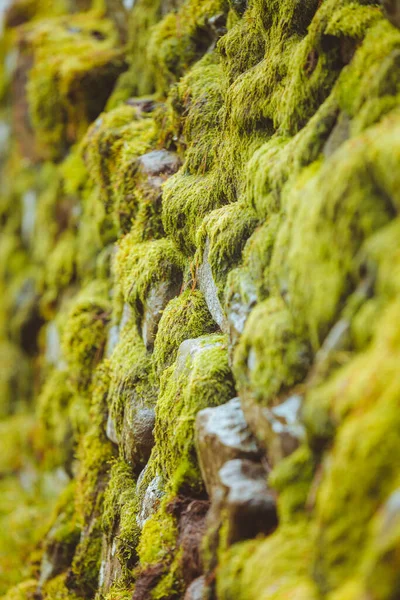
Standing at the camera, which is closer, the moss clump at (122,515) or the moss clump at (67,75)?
the moss clump at (122,515)

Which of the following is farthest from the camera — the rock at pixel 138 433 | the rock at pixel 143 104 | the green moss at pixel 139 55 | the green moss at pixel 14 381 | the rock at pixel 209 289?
the green moss at pixel 14 381

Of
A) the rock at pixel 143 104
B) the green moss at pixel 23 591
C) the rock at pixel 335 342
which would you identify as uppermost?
the rock at pixel 143 104

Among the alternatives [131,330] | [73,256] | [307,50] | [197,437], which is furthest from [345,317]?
[73,256]

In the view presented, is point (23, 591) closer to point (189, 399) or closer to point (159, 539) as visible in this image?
point (159, 539)

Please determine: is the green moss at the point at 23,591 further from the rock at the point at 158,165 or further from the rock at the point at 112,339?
the rock at the point at 158,165

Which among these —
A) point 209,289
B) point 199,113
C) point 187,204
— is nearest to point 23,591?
point 209,289

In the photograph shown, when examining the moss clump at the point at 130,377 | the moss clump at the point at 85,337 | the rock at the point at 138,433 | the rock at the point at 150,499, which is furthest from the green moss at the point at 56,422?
the rock at the point at 150,499

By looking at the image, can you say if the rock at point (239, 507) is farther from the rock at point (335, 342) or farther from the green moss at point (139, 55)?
the green moss at point (139, 55)

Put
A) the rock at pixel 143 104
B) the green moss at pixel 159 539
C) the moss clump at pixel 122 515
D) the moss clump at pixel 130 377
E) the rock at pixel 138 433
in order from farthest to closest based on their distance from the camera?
1. the rock at pixel 143 104
2. the moss clump at pixel 130 377
3. the rock at pixel 138 433
4. the moss clump at pixel 122 515
5. the green moss at pixel 159 539

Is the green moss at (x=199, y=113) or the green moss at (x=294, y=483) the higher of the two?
the green moss at (x=199, y=113)
